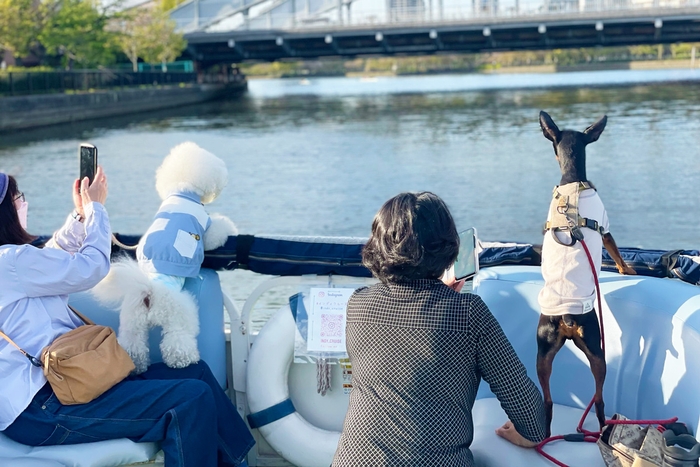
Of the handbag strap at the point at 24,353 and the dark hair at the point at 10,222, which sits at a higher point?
the dark hair at the point at 10,222

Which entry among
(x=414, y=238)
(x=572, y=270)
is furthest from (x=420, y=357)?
(x=572, y=270)

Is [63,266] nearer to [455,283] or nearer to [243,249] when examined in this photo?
[243,249]

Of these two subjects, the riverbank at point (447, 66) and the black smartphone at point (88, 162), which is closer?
the black smartphone at point (88, 162)

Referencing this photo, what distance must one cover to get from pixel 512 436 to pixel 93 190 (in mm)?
1533

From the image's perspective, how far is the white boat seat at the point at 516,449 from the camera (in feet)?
7.70

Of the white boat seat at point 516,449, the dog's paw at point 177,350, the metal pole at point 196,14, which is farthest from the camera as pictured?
the metal pole at point 196,14

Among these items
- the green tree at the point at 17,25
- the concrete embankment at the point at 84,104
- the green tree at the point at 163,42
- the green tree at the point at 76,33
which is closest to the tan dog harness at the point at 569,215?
the concrete embankment at the point at 84,104

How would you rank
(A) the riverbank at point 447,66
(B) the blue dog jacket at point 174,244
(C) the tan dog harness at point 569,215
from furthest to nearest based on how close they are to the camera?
(A) the riverbank at point 447,66 → (B) the blue dog jacket at point 174,244 → (C) the tan dog harness at point 569,215

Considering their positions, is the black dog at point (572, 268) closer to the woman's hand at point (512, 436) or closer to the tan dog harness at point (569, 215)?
the tan dog harness at point (569, 215)

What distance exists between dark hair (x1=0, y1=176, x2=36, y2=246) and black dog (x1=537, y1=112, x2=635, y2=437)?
1.64 meters

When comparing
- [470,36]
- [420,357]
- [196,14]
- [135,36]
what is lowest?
[420,357]

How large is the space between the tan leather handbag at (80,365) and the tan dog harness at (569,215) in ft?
4.71

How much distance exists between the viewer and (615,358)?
274 centimetres

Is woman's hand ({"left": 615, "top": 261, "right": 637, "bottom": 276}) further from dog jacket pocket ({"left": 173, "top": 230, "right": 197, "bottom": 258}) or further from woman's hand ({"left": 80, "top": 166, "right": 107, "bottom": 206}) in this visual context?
woman's hand ({"left": 80, "top": 166, "right": 107, "bottom": 206})
